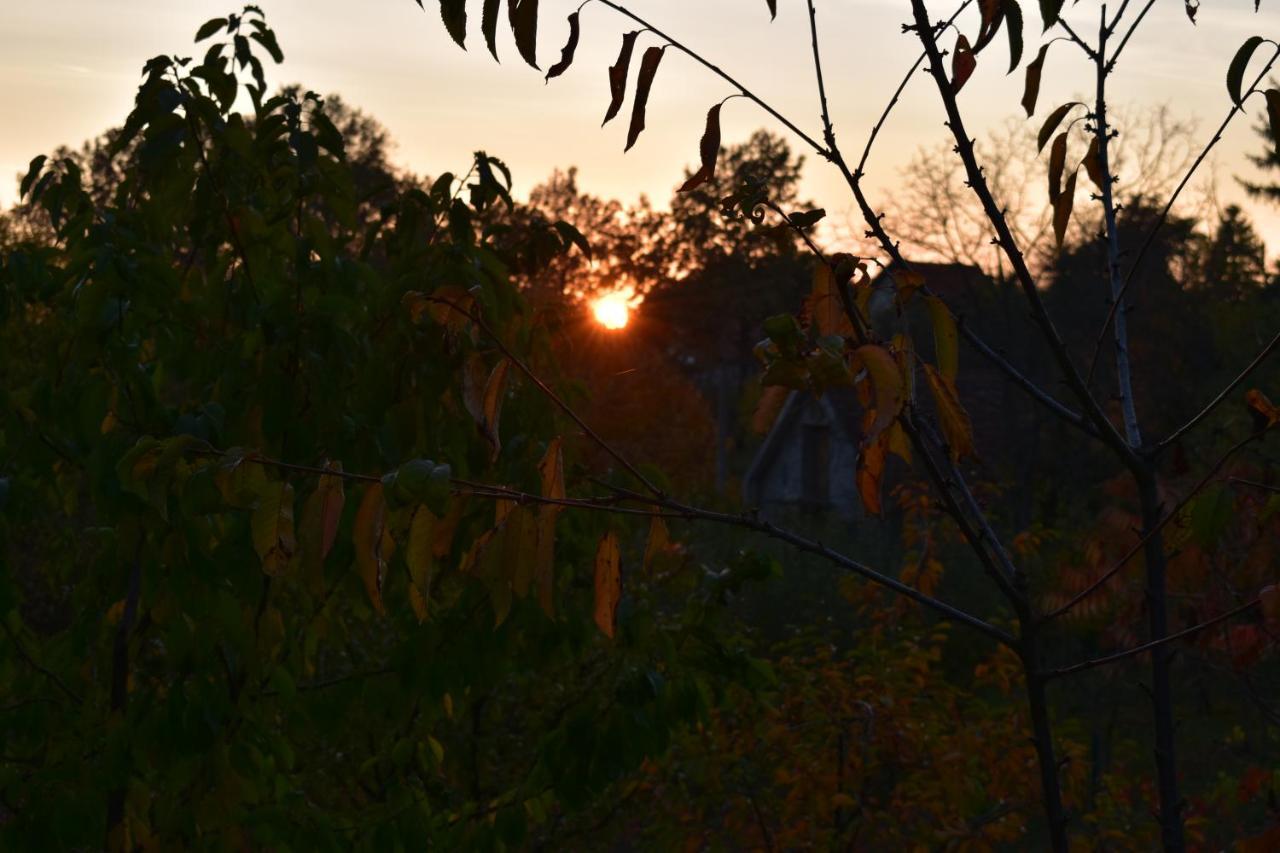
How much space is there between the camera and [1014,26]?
1.97 m

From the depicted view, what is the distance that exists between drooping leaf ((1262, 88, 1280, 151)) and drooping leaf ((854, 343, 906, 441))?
0.80 metres

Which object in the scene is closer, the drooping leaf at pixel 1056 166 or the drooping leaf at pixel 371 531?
the drooping leaf at pixel 371 531

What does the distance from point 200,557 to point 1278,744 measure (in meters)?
12.8

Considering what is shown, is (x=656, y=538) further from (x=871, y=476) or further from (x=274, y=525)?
(x=274, y=525)

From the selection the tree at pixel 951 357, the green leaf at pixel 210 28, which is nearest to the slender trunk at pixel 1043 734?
the tree at pixel 951 357

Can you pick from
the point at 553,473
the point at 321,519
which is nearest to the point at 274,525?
the point at 321,519

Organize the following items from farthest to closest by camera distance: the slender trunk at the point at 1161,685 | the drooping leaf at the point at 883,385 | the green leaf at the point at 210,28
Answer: the green leaf at the point at 210,28 → the slender trunk at the point at 1161,685 → the drooping leaf at the point at 883,385

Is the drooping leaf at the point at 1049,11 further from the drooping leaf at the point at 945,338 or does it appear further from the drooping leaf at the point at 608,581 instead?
the drooping leaf at the point at 608,581

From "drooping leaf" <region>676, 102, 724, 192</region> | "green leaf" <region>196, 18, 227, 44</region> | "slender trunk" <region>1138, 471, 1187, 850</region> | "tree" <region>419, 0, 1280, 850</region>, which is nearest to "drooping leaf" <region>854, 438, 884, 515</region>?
"tree" <region>419, 0, 1280, 850</region>

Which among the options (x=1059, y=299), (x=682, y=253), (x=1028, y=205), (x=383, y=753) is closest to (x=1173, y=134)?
(x=1028, y=205)

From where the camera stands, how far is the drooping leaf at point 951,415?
1.95m

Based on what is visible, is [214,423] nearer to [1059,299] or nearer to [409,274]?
[409,274]

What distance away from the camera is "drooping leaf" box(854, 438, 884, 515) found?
75.4 inches

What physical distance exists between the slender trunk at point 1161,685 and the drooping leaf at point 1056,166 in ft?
1.73
